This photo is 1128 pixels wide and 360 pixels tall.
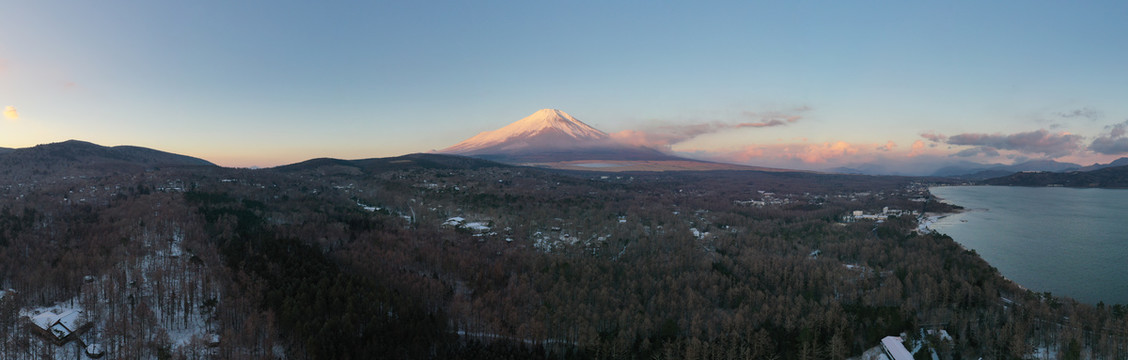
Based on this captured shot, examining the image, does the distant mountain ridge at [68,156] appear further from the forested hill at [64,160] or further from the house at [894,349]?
the house at [894,349]

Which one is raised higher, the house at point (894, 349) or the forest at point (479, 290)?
the forest at point (479, 290)

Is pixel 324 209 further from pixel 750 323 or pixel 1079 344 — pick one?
pixel 1079 344

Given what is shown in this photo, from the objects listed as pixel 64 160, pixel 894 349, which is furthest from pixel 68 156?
pixel 894 349

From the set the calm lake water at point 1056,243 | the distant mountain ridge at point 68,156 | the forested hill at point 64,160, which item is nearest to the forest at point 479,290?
the calm lake water at point 1056,243

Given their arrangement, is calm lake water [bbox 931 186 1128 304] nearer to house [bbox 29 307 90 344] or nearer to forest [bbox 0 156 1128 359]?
forest [bbox 0 156 1128 359]

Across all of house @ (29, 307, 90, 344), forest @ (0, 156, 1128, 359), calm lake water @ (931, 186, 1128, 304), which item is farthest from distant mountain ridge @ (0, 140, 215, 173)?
calm lake water @ (931, 186, 1128, 304)
